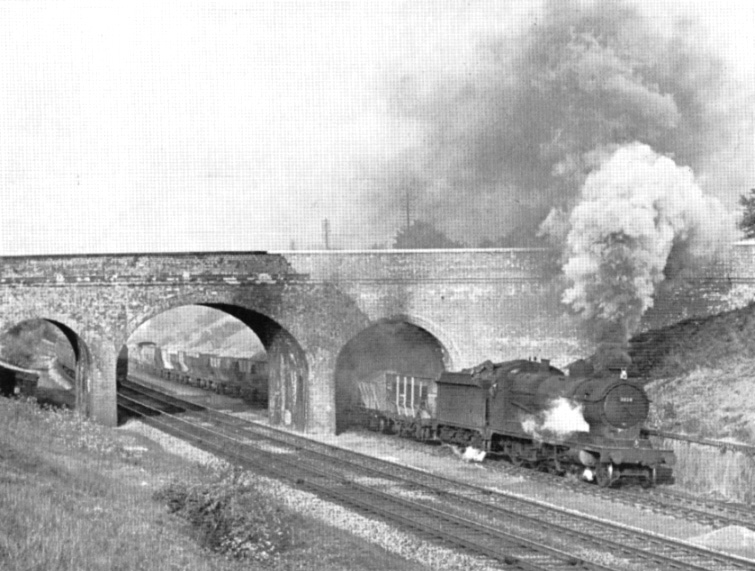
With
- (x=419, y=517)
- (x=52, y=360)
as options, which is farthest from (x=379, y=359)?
(x=52, y=360)

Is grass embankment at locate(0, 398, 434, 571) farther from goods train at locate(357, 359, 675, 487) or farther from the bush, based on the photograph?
goods train at locate(357, 359, 675, 487)

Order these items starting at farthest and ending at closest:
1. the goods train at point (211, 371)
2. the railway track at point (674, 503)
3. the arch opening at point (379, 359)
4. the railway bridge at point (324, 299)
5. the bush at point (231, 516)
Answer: the goods train at point (211, 371)
the arch opening at point (379, 359)
the railway bridge at point (324, 299)
the railway track at point (674, 503)
the bush at point (231, 516)

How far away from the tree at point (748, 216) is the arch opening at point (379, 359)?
47.5 ft

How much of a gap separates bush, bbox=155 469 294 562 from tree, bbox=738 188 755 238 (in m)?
29.4

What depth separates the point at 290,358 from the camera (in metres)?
32.1

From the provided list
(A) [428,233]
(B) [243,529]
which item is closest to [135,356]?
(A) [428,233]

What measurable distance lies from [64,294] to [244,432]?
24.0 ft

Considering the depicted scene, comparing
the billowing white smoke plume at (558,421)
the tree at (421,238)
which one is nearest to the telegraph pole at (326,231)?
the tree at (421,238)

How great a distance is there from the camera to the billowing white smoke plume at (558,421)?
18514 mm

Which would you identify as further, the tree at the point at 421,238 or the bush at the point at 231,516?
the tree at the point at 421,238

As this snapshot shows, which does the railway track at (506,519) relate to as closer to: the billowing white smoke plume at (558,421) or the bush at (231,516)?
the billowing white smoke plume at (558,421)

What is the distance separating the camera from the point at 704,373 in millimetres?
24766

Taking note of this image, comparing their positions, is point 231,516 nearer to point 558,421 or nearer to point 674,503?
point 558,421

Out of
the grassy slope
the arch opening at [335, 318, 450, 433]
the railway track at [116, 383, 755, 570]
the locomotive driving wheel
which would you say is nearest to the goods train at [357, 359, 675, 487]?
the locomotive driving wheel
